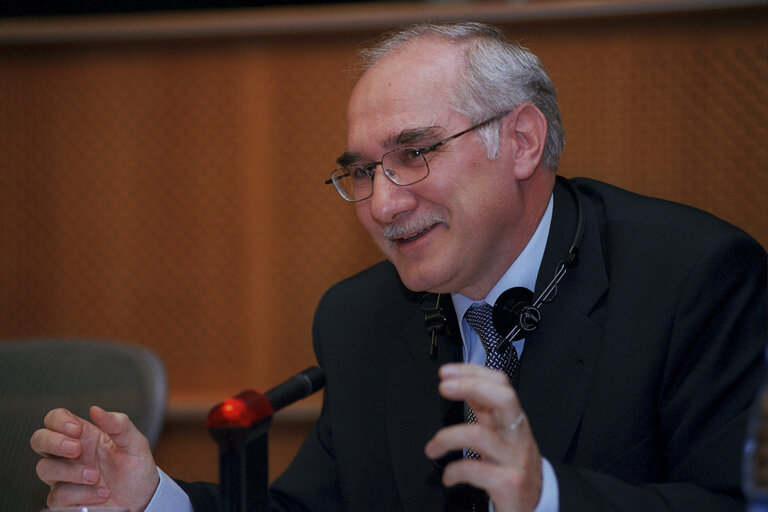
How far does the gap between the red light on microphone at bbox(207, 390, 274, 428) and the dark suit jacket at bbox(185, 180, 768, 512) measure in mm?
424

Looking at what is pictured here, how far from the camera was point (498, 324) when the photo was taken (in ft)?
5.28

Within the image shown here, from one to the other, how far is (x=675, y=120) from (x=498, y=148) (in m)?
1.10

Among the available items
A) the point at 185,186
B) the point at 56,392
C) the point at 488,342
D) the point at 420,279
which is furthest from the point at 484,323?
the point at 185,186

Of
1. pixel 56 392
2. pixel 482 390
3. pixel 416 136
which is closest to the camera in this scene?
pixel 482 390

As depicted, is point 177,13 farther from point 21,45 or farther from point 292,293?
point 292,293

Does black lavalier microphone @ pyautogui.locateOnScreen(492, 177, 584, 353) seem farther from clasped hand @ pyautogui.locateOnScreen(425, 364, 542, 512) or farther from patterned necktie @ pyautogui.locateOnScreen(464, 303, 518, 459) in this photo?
clasped hand @ pyautogui.locateOnScreen(425, 364, 542, 512)

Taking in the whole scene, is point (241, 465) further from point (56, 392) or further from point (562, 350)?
point (56, 392)

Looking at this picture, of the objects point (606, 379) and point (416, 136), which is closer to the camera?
point (606, 379)

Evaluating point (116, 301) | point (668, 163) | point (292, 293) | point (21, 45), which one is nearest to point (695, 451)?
point (668, 163)

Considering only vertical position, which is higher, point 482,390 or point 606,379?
point 482,390

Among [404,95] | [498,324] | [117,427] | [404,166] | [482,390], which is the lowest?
[117,427]

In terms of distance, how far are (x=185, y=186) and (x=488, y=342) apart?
59.0 inches

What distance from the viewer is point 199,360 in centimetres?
277

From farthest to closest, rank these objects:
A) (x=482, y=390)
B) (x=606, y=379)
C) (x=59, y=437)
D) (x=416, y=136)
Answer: (x=416, y=136) < (x=606, y=379) < (x=59, y=437) < (x=482, y=390)
